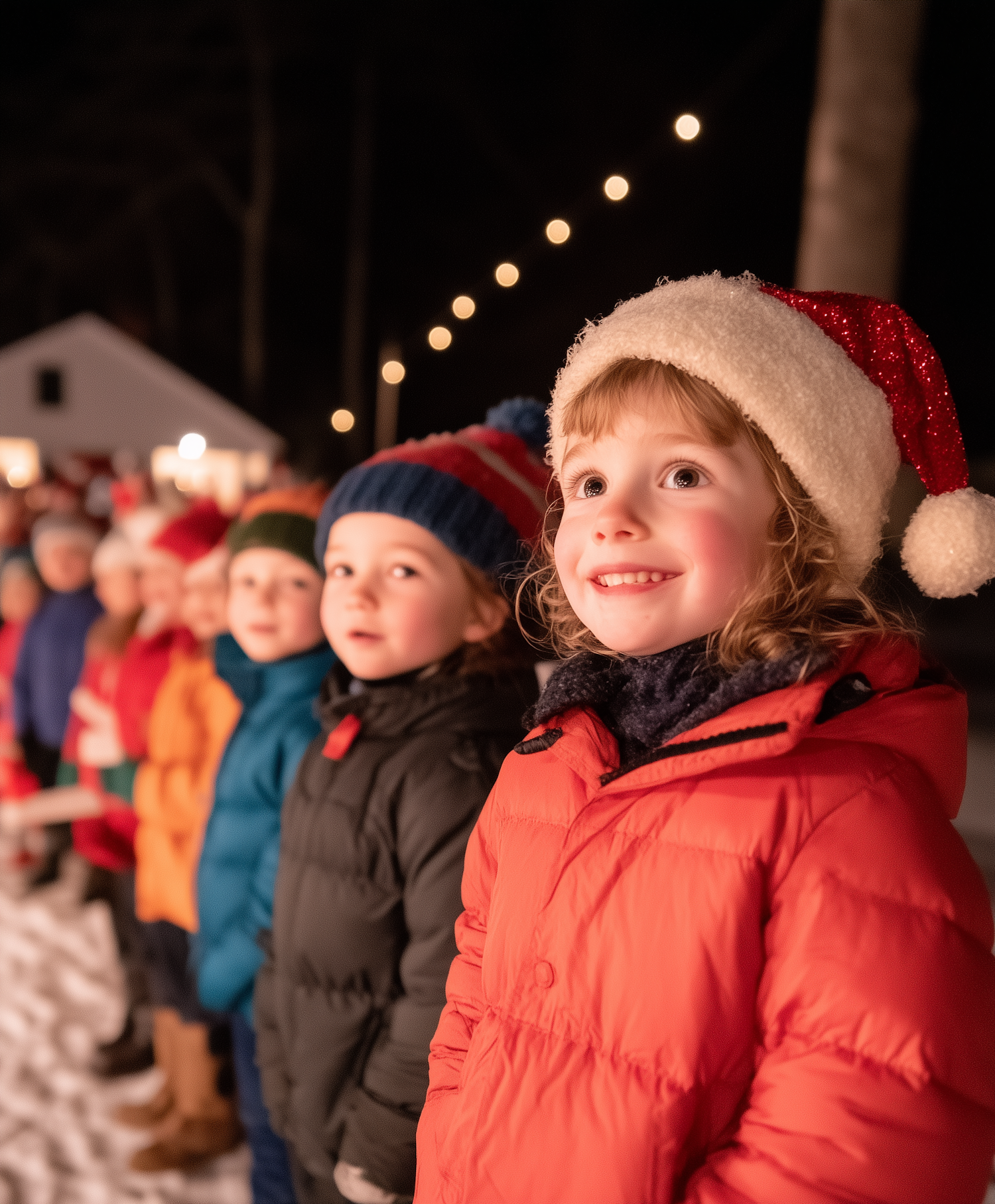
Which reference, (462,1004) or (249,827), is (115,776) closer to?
(249,827)

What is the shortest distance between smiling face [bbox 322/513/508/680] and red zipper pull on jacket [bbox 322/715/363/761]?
0.31 ft

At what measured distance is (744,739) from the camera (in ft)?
3.32

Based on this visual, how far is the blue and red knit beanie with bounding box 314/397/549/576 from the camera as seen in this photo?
1.79 metres

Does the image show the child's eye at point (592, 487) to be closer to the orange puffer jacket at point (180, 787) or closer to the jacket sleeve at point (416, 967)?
the jacket sleeve at point (416, 967)

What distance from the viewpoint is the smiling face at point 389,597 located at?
1.77 m

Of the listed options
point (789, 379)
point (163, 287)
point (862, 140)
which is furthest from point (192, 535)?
point (163, 287)

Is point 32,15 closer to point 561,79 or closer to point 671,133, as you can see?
point 561,79

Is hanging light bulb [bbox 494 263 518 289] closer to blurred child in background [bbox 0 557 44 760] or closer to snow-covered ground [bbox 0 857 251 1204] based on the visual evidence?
snow-covered ground [bbox 0 857 251 1204]

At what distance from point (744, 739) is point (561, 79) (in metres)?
17.9

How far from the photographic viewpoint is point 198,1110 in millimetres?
2586

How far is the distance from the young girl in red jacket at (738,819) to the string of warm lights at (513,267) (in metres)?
0.95

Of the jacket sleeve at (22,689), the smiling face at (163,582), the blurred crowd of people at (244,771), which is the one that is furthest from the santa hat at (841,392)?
the jacket sleeve at (22,689)

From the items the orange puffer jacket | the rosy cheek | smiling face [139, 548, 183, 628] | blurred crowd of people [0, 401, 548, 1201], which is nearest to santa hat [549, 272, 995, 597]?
the rosy cheek

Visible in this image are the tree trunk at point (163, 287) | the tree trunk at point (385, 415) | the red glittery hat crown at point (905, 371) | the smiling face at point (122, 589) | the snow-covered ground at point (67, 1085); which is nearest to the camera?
the red glittery hat crown at point (905, 371)
